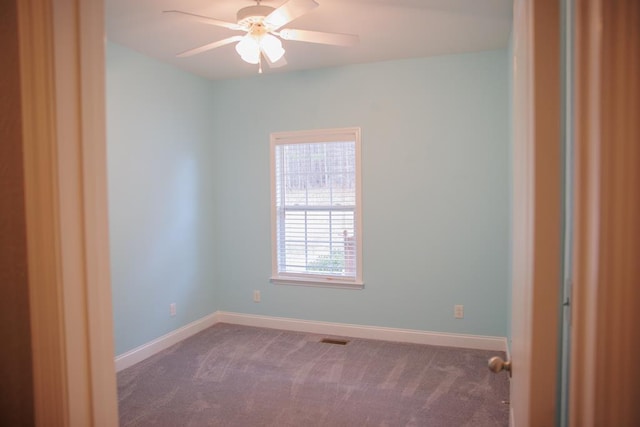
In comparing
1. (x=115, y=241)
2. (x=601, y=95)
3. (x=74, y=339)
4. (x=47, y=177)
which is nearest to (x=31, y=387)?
(x=74, y=339)

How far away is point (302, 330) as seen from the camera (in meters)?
4.15

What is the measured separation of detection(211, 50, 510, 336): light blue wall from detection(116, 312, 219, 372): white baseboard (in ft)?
2.14

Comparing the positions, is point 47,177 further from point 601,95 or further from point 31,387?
point 601,95

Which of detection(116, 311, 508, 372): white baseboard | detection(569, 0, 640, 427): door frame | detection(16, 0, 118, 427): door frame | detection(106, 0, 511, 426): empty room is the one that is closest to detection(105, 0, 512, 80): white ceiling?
detection(106, 0, 511, 426): empty room

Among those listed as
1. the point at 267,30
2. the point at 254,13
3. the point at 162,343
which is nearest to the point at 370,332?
the point at 162,343

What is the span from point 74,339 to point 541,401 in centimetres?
92

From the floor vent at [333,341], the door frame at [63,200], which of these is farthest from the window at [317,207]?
the door frame at [63,200]

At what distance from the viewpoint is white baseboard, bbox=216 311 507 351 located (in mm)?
3586

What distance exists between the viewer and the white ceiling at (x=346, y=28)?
257 centimetres

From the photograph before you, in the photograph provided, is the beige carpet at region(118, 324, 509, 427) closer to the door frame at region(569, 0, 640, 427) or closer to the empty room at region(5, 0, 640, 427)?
the empty room at region(5, 0, 640, 427)

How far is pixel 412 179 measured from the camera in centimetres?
372

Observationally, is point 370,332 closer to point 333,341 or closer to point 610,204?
point 333,341

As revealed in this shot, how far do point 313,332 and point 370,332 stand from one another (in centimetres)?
59

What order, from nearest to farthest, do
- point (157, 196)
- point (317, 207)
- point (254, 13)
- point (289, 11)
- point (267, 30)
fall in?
point (289, 11) → point (254, 13) → point (267, 30) → point (157, 196) → point (317, 207)
